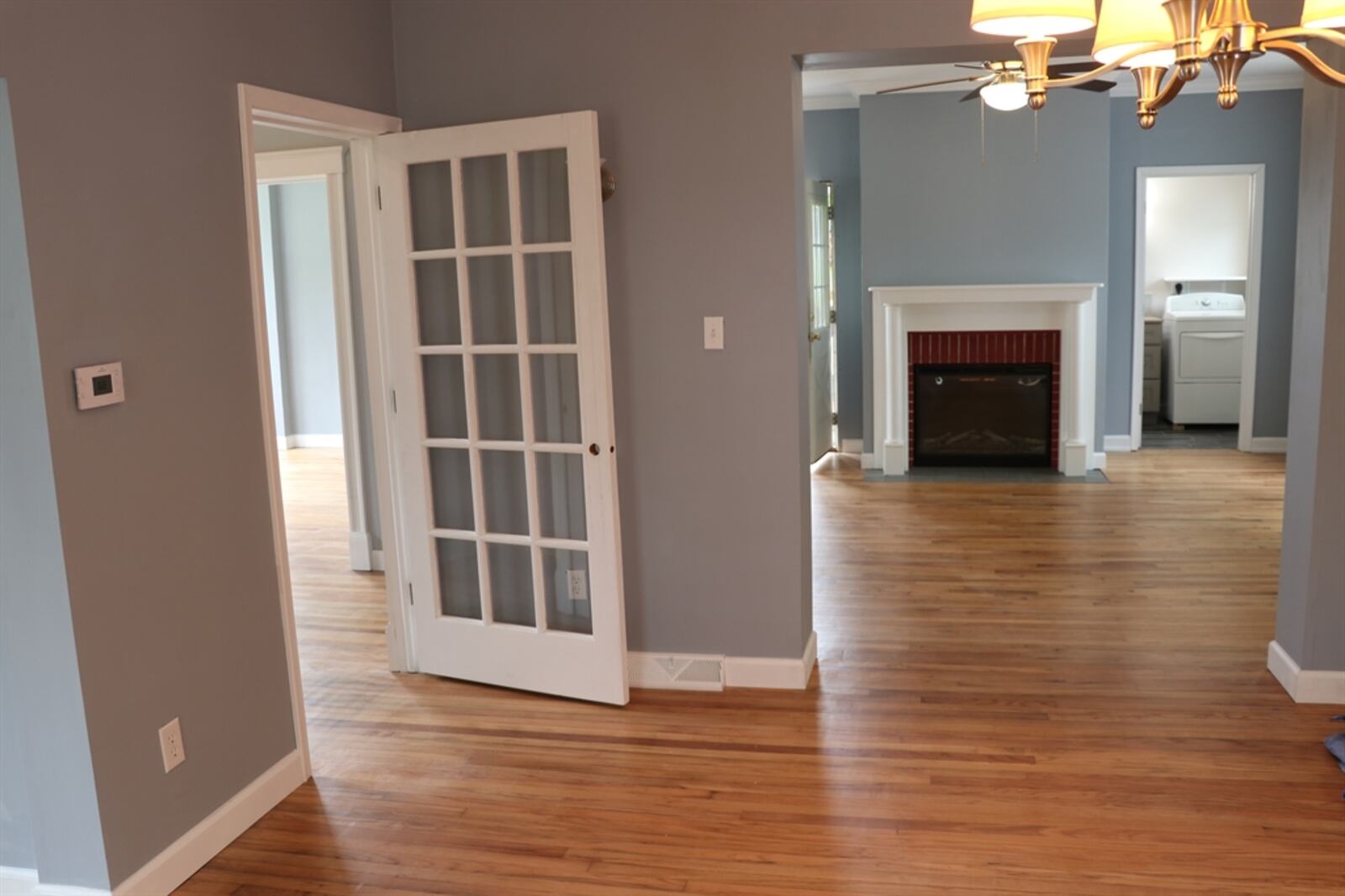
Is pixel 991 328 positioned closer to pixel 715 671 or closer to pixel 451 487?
pixel 715 671

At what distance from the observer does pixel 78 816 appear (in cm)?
259

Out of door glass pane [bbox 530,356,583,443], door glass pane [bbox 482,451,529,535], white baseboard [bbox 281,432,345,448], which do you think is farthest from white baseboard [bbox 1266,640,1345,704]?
white baseboard [bbox 281,432,345,448]

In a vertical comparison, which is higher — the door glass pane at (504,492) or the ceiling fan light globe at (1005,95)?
the ceiling fan light globe at (1005,95)

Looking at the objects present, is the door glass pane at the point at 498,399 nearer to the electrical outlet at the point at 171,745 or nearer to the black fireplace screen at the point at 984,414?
the electrical outlet at the point at 171,745

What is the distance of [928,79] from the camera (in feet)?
24.3

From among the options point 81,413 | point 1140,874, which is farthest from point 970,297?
point 81,413

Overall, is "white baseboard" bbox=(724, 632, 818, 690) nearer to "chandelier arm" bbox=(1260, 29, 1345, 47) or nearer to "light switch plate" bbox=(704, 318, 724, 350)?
"light switch plate" bbox=(704, 318, 724, 350)

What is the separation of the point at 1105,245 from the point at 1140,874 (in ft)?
18.9

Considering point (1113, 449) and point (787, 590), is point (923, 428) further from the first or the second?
point (787, 590)

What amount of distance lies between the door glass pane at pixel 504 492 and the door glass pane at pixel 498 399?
0.07m

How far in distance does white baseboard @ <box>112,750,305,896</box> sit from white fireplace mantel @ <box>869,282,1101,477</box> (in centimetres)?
544

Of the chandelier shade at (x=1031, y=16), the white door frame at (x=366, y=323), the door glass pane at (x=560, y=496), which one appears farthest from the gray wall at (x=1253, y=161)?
the chandelier shade at (x=1031, y=16)

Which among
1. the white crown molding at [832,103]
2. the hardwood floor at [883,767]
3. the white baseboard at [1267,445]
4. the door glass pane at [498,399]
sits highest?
the white crown molding at [832,103]

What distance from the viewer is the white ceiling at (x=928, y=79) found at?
7.25m
